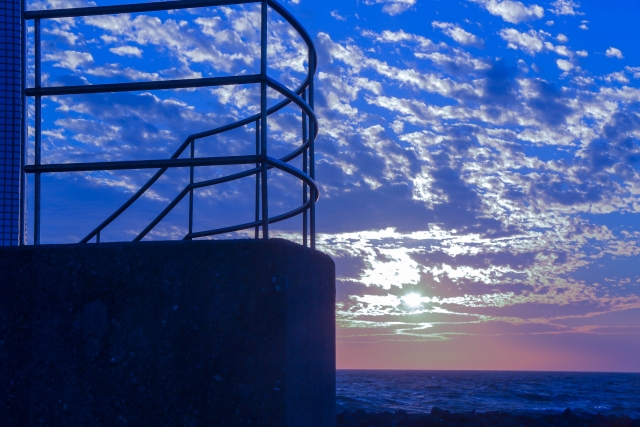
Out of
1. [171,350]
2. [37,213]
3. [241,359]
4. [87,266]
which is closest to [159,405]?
[171,350]

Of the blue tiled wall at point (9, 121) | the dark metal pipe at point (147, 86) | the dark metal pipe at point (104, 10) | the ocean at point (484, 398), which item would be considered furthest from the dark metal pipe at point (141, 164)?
the ocean at point (484, 398)

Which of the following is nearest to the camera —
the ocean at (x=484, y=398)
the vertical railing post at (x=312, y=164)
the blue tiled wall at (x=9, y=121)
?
the vertical railing post at (x=312, y=164)

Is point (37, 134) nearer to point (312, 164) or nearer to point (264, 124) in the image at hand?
point (264, 124)

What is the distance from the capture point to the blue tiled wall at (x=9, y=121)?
391 cm

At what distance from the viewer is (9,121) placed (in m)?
3.98

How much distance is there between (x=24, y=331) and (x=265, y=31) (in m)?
1.67

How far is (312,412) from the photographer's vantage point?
288cm

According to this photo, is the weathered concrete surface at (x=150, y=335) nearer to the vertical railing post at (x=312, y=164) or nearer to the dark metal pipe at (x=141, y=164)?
the dark metal pipe at (x=141, y=164)

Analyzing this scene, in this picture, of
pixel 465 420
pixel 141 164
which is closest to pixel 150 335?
pixel 141 164

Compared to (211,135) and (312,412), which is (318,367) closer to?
(312,412)

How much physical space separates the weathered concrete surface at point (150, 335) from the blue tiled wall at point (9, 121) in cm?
141

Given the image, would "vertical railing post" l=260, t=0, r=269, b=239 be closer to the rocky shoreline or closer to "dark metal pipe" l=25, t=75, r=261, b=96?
"dark metal pipe" l=25, t=75, r=261, b=96

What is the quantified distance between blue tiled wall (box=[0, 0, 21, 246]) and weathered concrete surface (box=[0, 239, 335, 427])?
141 centimetres

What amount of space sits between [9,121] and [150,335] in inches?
90.0
